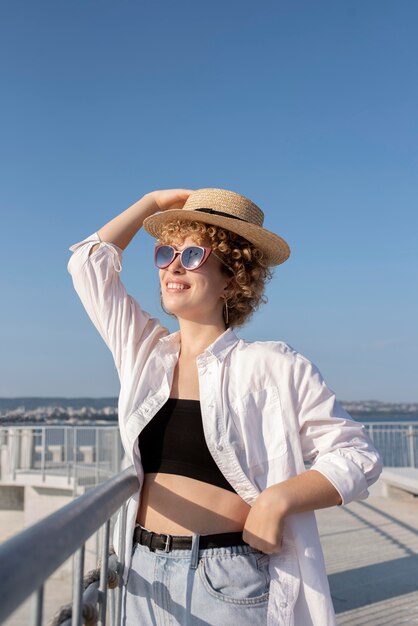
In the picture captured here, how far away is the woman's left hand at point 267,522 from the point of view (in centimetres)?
158

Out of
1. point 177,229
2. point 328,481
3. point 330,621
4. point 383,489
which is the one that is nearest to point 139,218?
point 177,229

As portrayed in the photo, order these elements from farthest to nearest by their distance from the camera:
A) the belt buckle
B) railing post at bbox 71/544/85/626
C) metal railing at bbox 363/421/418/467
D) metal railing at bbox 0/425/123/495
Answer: metal railing at bbox 0/425/123/495 < metal railing at bbox 363/421/418/467 < the belt buckle < railing post at bbox 71/544/85/626

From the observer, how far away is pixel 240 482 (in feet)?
5.66

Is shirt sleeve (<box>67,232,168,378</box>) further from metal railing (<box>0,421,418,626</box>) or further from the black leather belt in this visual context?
the black leather belt

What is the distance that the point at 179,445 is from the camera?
1810 millimetres

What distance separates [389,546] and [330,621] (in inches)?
186

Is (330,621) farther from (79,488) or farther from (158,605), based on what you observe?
(79,488)

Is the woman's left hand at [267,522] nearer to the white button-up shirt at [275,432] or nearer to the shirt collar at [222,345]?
the white button-up shirt at [275,432]

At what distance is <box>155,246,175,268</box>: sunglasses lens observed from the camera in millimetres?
2045

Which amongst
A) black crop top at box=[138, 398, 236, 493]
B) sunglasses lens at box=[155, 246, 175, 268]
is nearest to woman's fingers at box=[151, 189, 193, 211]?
sunglasses lens at box=[155, 246, 175, 268]

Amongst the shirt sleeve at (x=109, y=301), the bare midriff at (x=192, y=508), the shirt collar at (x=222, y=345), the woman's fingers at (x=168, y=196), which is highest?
the woman's fingers at (x=168, y=196)

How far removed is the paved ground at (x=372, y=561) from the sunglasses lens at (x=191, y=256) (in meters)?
1.39

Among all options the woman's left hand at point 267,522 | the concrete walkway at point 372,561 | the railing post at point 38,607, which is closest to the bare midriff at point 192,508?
the woman's left hand at point 267,522

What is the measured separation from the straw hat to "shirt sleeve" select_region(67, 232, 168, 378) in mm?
220
